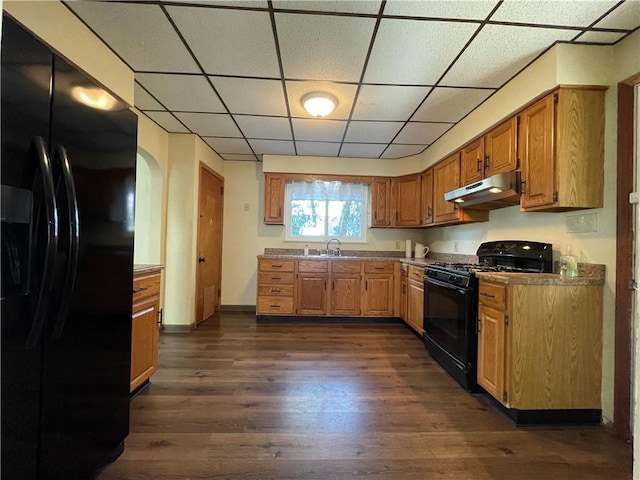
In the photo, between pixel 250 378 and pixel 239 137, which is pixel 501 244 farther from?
pixel 239 137

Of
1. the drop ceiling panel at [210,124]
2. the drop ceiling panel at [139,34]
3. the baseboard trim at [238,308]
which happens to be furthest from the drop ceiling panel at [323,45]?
the baseboard trim at [238,308]

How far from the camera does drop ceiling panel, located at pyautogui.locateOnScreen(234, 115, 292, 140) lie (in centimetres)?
320

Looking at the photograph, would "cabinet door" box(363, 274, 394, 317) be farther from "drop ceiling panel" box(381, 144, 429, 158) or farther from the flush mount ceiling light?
the flush mount ceiling light

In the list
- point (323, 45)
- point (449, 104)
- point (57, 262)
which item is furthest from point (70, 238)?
point (449, 104)

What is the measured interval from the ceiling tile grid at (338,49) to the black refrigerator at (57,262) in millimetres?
834

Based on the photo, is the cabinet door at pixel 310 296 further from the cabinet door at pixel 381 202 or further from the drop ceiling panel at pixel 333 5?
the drop ceiling panel at pixel 333 5

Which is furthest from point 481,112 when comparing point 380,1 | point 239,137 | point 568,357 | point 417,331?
point 239,137

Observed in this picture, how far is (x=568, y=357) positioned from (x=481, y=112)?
2076 mm

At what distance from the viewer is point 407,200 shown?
457 centimetres

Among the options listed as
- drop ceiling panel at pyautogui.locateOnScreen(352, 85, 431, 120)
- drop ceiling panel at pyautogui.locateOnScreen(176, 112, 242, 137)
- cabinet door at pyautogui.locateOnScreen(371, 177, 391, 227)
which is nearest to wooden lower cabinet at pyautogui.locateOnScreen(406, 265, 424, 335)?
cabinet door at pyautogui.locateOnScreen(371, 177, 391, 227)

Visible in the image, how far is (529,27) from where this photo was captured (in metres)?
1.80

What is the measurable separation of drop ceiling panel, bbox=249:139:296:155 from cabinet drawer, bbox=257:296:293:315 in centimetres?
203

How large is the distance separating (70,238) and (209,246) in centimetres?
331

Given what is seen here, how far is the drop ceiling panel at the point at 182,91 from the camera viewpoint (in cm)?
244
